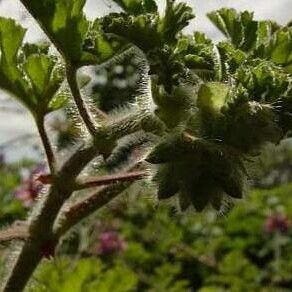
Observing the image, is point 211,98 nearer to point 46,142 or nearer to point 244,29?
point 244,29

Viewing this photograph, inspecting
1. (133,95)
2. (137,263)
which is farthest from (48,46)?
(137,263)

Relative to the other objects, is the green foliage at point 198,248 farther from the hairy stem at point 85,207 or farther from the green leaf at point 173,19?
the green leaf at point 173,19

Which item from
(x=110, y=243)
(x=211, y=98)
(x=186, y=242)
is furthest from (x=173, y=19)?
(x=186, y=242)

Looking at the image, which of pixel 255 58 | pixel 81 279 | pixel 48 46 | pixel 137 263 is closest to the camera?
pixel 255 58

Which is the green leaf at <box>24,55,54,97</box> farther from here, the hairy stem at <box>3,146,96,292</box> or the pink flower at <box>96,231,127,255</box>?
the pink flower at <box>96,231,127,255</box>

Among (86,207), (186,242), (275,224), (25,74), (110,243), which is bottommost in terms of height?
(275,224)

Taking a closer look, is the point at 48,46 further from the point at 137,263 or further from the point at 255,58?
the point at 137,263

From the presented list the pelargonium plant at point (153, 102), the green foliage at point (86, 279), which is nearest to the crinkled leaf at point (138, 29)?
the pelargonium plant at point (153, 102)
